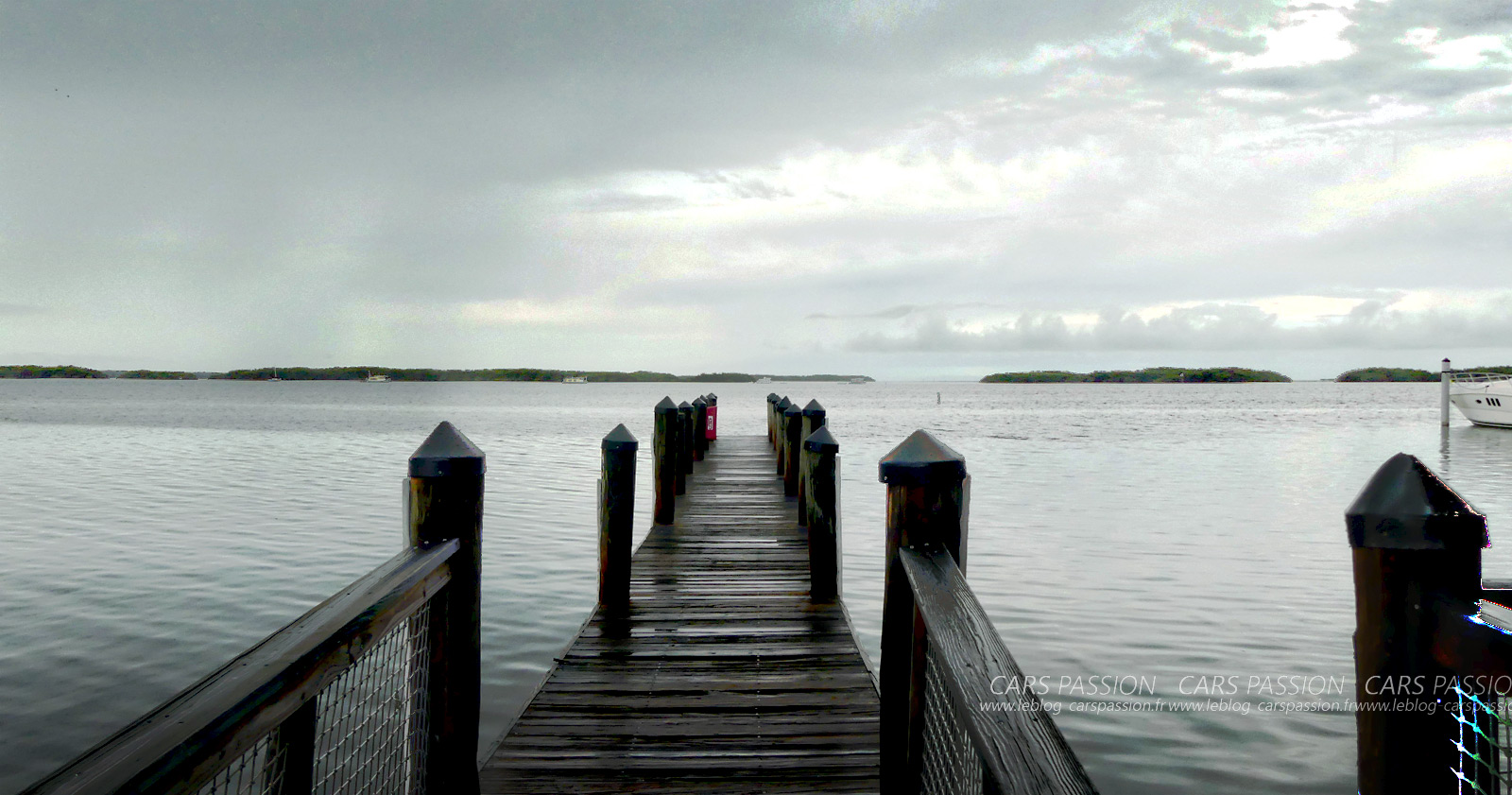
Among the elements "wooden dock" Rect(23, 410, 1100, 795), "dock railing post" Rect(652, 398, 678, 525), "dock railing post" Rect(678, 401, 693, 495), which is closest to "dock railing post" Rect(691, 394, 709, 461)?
"dock railing post" Rect(678, 401, 693, 495)

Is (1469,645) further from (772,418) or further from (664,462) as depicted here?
(772,418)

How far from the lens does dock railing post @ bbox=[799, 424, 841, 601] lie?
6707mm

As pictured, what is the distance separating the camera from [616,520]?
21.5 ft

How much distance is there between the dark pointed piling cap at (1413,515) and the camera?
125 centimetres

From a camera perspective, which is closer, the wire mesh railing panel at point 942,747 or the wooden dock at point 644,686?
the wooden dock at point 644,686

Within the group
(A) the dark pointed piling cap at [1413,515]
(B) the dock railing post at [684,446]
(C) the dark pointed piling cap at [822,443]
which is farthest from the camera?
(B) the dock railing post at [684,446]

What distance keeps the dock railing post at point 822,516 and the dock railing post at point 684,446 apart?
501 centimetres

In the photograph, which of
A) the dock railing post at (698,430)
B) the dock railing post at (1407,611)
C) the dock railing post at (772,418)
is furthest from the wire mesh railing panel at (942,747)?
the dock railing post at (772,418)

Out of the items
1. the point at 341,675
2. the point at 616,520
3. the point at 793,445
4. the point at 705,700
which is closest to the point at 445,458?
the point at 341,675

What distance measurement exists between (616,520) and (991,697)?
517cm

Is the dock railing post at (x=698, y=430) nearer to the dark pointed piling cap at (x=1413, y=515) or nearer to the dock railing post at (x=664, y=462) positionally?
the dock railing post at (x=664, y=462)

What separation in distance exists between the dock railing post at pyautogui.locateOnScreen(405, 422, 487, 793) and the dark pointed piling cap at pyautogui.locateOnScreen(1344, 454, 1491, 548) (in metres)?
2.33

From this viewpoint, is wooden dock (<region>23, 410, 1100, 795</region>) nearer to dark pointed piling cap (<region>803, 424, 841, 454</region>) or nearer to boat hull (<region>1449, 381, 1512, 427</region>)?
dark pointed piling cap (<region>803, 424, 841, 454</region>)

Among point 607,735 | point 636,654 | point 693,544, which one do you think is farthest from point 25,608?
point 607,735
